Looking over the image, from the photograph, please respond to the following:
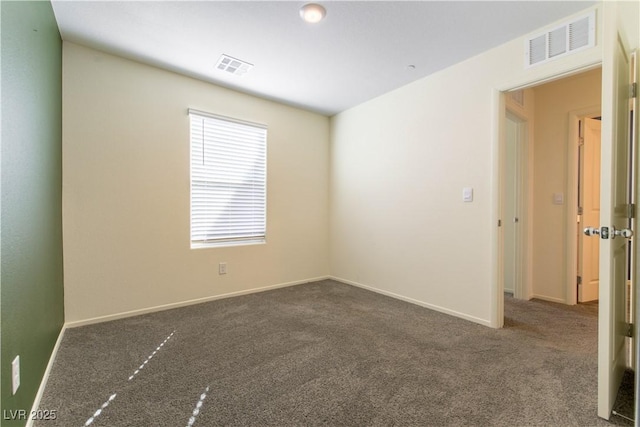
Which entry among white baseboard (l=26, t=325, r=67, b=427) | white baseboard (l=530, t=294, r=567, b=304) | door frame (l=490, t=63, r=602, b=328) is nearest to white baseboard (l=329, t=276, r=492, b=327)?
door frame (l=490, t=63, r=602, b=328)

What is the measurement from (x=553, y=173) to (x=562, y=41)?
174cm

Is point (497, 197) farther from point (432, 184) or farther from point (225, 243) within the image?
point (225, 243)

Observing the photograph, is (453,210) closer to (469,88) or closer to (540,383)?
(469,88)

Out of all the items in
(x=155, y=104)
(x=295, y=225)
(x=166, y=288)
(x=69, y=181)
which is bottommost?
(x=166, y=288)

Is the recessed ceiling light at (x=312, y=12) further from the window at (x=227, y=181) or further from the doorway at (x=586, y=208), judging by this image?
the doorway at (x=586, y=208)

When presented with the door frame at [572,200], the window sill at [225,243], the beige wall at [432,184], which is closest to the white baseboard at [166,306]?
the window sill at [225,243]

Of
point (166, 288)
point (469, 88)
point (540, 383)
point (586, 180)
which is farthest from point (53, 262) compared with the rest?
point (586, 180)

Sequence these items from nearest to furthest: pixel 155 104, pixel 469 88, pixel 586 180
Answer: pixel 469 88
pixel 155 104
pixel 586 180

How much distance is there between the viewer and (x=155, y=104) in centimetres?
307

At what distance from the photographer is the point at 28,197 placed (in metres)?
1.56

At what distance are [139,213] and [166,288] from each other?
821 mm

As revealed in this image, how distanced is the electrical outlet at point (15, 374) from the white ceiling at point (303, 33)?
89.2 inches

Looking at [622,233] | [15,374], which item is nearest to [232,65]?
[15,374]

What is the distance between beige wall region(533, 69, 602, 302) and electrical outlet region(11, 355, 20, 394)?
178 inches
